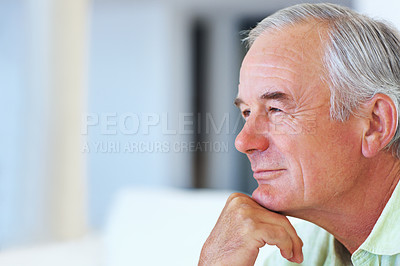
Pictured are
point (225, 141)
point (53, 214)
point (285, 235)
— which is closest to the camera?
point (285, 235)

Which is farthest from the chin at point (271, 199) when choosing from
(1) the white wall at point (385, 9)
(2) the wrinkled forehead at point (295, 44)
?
(1) the white wall at point (385, 9)

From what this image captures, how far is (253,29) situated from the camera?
1.06 m

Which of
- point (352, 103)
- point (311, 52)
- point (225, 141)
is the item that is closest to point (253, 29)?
point (311, 52)

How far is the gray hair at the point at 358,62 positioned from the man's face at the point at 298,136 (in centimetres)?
2

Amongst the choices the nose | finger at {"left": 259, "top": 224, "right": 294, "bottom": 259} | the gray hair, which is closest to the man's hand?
finger at {"left": 259, "top": 224, "right": 294, "bottom": 259}

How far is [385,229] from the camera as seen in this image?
891mm

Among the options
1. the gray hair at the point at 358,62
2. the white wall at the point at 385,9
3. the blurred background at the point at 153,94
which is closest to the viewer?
the gray hair at the point at 358,62

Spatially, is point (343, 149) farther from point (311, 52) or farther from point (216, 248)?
point (216, 248)

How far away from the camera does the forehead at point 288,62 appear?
91 cm

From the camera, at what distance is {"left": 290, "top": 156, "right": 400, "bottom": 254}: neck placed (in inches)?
36.9

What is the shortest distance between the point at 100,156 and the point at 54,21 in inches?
102

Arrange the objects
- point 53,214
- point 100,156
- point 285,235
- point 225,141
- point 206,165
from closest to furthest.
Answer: point 285,235 < point 53,214 < point 225,141 < point 100,156 < point 206,165

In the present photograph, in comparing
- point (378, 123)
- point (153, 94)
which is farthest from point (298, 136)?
point (153, 94)

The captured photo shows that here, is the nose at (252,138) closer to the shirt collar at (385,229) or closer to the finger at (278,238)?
the finger at (278,238)
